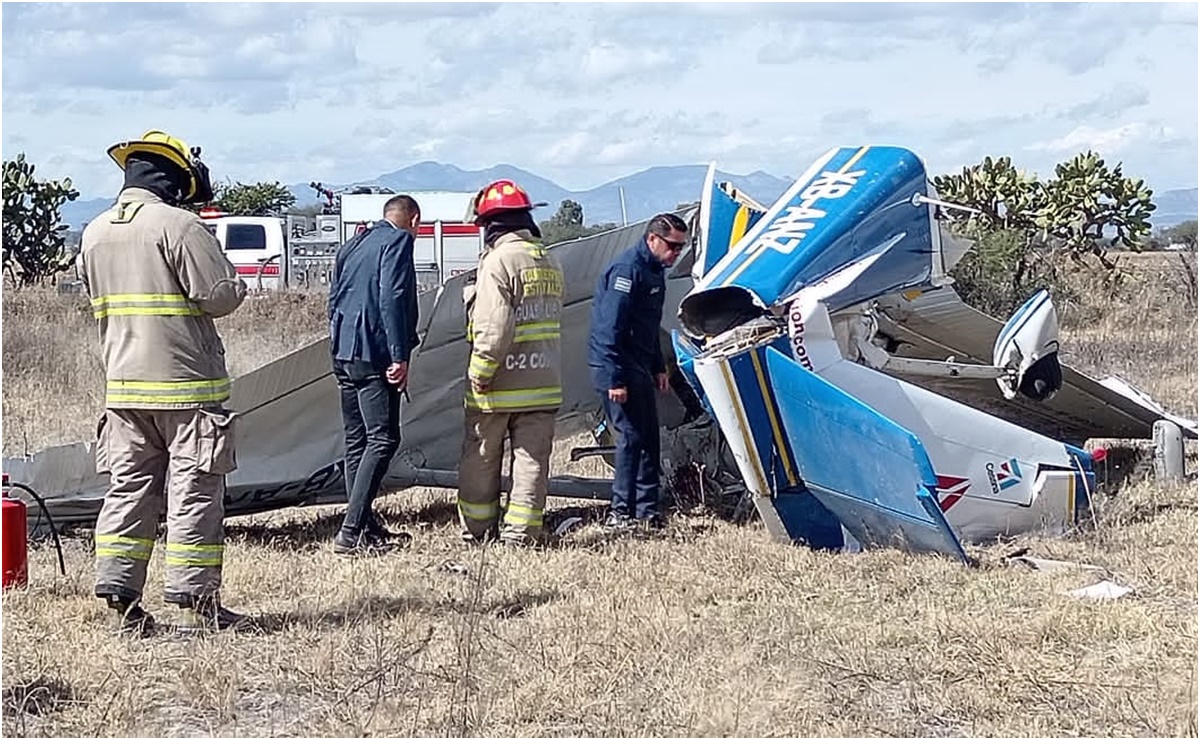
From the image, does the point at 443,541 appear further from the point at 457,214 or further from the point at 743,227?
the point at 457,214

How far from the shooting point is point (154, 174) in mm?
5703

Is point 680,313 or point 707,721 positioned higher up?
point 680,313

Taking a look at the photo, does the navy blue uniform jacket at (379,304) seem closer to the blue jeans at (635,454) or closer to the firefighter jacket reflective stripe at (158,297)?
the blue jeans at (635,454)

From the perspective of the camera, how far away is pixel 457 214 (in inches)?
985

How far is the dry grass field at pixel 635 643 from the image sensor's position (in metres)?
4.81

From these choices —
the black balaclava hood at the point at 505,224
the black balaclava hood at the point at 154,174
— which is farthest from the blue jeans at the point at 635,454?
the black balaclava hood at the point at 154,174

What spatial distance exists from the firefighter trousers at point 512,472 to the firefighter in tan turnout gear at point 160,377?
2099 millimetres

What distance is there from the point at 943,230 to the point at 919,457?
95.9 inches

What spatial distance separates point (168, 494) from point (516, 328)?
2301mm

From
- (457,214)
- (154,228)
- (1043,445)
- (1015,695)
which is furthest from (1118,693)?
(457,214)

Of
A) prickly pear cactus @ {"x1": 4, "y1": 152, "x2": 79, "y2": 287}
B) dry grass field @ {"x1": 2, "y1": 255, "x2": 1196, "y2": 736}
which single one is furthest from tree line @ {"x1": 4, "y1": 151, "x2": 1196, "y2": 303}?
dry grass field @ {"x1": 2, "y1": 255, "x2": 1196, "y2": 736}

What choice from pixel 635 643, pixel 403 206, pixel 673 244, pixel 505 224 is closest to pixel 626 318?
pixel 673 244

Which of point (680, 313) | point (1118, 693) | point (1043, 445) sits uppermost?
point (680, 313)

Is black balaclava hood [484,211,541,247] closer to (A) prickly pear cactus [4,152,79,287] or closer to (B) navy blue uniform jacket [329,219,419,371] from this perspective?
(B) navy blue uniform jacket [329,219,419,371]
